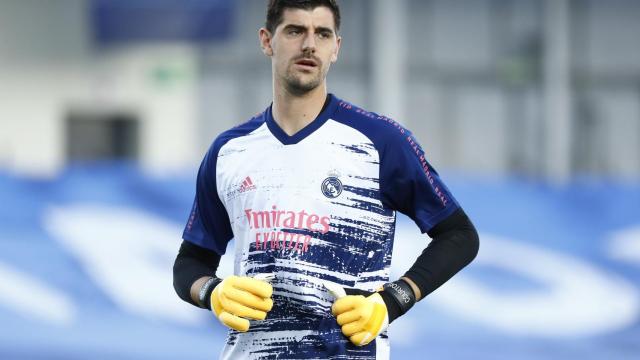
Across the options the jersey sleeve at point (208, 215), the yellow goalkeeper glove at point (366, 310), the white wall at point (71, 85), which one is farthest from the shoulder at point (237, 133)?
the white wall at point (71, 85)

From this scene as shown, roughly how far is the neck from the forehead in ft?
0.63

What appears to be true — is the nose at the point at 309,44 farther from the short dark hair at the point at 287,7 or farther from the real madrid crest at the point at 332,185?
the real madrid crest at the point at 332,185

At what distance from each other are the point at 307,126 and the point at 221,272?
5.34 m

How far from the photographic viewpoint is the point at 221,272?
9297 mm

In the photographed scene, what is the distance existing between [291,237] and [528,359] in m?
5.77

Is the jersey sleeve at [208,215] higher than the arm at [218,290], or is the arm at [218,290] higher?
the jersey sleeve at [208,215]

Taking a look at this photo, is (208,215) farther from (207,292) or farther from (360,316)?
→ (360,316)

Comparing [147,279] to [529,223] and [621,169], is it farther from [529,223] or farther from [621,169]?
[621,169]

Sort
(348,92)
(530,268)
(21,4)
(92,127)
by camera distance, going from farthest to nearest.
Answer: (348,92), (92,127), (21,4), (530,268)

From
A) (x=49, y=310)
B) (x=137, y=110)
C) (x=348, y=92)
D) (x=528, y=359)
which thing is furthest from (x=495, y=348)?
(x=348, y=92)

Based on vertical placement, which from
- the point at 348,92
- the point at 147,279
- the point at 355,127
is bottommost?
the point at 355,127

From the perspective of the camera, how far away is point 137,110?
18.0 metres

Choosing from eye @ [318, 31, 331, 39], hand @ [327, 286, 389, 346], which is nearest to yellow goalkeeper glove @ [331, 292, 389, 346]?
hand @ [327, 286, 389, 346]

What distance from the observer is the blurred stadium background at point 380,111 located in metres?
9.75
